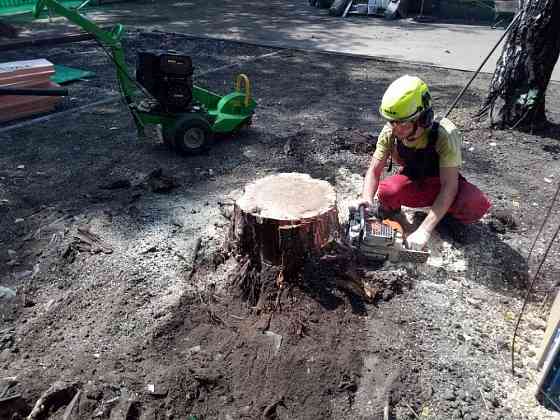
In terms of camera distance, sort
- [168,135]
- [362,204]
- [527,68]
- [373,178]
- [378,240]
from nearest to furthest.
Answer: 1. [378,240]
2. [362,204]
3. [373,178]
4. [168,135]
5. [527,68]

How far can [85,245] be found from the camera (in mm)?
3549

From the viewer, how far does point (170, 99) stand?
4.80 m

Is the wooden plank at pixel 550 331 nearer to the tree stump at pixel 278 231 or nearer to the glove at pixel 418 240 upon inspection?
the glove at pixel 418 240

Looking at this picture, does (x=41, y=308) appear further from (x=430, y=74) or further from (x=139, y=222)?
(x=430, y=74)

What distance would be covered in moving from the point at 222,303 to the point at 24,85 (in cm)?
491

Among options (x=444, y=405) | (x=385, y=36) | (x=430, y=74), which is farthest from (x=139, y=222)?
(x=385, y=36)

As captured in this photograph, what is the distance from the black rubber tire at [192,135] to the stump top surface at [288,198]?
1.88 meters

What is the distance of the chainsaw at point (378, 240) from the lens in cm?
314

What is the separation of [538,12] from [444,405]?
4933 millimetres

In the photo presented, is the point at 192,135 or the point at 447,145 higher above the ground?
the point at 447,145

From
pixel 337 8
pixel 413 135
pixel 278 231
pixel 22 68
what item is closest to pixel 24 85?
pixel 22 68

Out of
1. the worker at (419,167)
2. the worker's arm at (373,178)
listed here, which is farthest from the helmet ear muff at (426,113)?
the worker's arm at (373,178)

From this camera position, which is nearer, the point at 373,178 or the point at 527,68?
the point at 373,178

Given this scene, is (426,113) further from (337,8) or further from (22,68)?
(337,8)
